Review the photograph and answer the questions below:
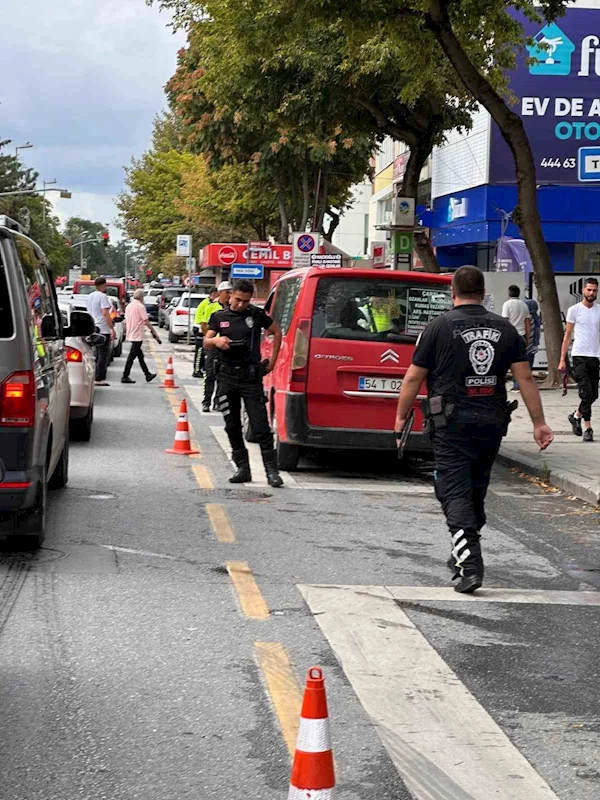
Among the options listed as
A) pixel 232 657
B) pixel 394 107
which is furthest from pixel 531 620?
pixel 394 107

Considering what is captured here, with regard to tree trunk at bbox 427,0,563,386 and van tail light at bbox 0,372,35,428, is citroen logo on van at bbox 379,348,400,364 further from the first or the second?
tree trunk at bbox 427,0,563,386

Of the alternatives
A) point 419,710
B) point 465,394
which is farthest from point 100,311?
point 419,710

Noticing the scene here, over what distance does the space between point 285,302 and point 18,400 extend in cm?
576

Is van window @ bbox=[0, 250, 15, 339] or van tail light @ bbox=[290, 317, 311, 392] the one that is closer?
van window @ bbox=[0, 250, 15, 339]

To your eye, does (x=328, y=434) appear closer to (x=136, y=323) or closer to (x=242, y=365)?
(x=242, y=365)

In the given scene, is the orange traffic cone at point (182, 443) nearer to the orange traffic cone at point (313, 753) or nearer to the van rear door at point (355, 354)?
the van rear door at point (355, 354)

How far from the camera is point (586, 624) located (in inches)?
275

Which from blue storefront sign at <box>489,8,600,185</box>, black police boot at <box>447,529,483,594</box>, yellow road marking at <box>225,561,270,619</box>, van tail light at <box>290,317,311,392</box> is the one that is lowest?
yellow road marking at <box>225,561,270,619</box>

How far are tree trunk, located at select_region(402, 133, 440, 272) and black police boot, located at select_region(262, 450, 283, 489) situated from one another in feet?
57.9

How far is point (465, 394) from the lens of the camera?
7648 mm

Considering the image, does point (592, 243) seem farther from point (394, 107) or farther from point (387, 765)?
point (387, 765)

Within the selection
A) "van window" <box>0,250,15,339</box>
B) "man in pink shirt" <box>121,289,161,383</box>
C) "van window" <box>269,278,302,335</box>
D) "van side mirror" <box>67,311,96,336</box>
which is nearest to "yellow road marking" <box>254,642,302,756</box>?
"van window" <box>0,250,15,339</box>

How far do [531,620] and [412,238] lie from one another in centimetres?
2045

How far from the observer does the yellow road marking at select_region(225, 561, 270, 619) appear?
695 centimetres
